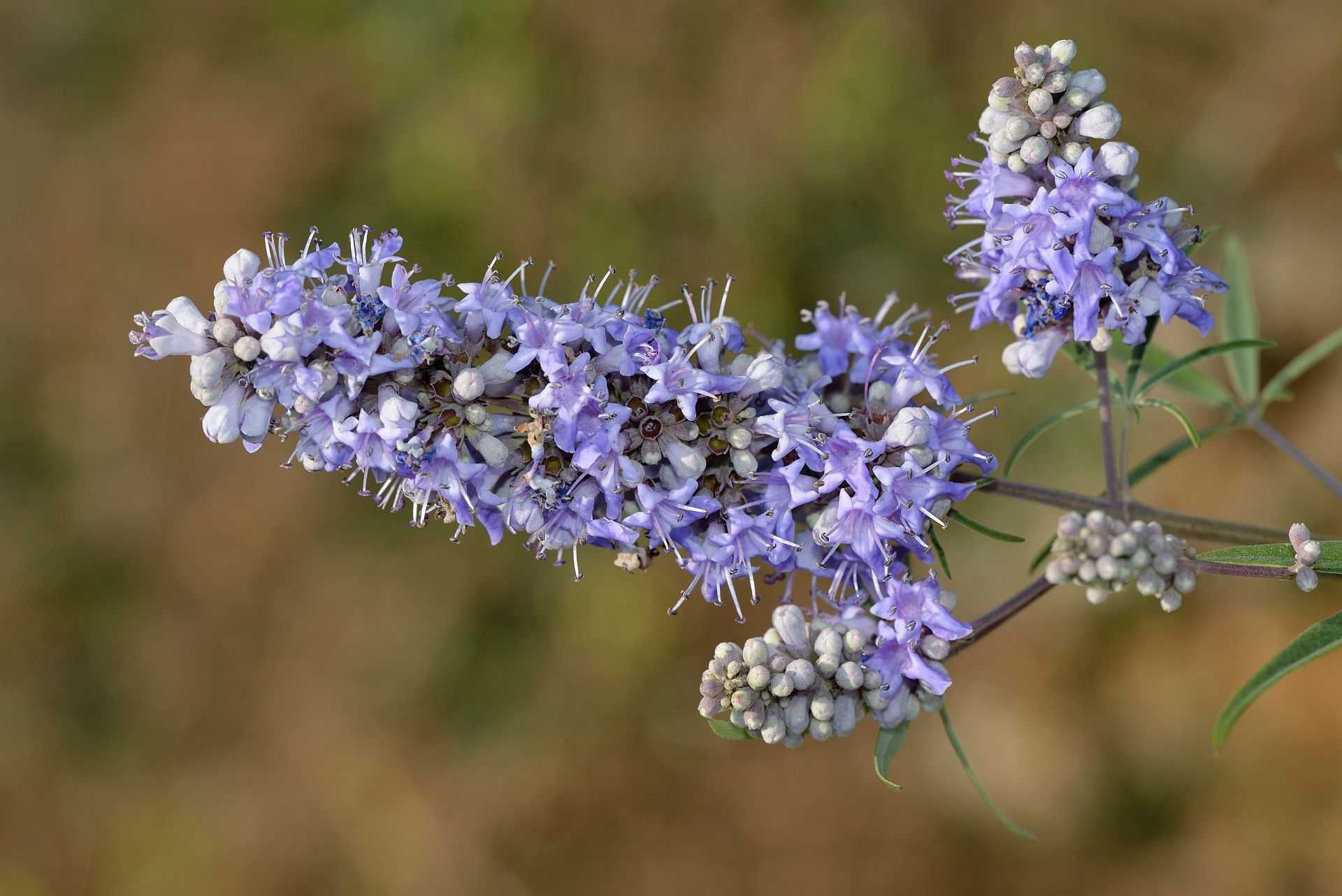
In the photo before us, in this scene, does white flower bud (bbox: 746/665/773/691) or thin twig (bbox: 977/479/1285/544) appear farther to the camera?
thin twig (bbox: 977/479/1285/544)

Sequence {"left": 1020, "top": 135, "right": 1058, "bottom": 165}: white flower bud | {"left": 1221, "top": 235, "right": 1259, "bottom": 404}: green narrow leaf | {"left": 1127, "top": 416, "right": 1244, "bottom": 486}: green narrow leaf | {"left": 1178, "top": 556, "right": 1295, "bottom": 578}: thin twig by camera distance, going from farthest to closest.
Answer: {"left": 1221, "top": 235, "right": 1259, "bottom": 404}: green narrow leaf → {"left": 1127, "top": 416, "right": 1244, "bottom": 486}: green narrow leaf → {"left": 1020, "top": 135, "right": 1058, "bottom": 165}: white flower bud → {"left": 1178, "top": 556, "right": 1295, "bottom": 578}: thin twig

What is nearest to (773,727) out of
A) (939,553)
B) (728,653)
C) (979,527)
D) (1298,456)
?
(728,653)

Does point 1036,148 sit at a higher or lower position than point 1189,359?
higher

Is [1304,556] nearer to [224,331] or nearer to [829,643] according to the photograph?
[829,643]

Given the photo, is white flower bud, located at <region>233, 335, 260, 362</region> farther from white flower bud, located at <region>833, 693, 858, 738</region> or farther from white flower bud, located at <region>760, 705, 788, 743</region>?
white flower bud, located at <region>833, 693, 858, 738</region>

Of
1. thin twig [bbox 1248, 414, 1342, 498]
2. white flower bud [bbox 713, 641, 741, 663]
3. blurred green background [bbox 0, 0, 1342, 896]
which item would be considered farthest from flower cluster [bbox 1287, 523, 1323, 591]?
blurred green background [bbox 0, 0, 1342, 896]

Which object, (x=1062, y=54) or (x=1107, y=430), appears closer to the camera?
(x=1062, y=54)
